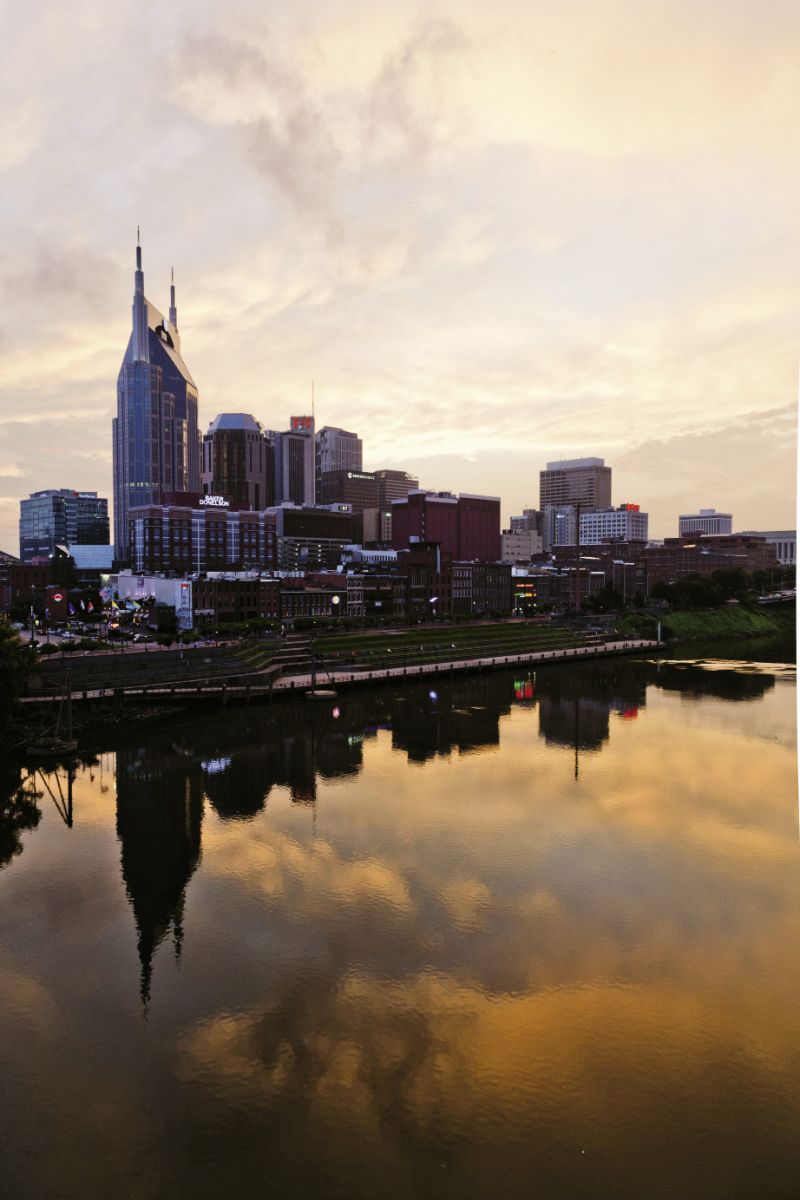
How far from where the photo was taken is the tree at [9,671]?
59.6 meters

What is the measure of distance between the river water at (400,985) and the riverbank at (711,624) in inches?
4247

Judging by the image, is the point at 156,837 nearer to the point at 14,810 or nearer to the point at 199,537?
the point at 14,810

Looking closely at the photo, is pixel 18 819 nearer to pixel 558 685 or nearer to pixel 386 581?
pixel 558 685

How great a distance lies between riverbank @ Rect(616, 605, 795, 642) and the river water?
354 ft

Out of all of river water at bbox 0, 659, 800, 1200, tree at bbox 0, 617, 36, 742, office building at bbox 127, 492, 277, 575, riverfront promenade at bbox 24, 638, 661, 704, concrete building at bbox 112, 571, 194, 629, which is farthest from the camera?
office building at bbox 127, 492, 277, 575

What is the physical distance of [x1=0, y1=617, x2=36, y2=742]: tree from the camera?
59625mm

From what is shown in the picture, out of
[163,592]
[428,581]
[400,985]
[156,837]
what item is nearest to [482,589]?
[428,581]

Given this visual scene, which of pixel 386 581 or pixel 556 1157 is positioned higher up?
pixel 386 581

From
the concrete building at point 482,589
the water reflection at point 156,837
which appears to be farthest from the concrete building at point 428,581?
the water reflection at point 156,837

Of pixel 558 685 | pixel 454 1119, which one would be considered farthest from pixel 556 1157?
pixel 558 685

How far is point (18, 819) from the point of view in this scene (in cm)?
4578

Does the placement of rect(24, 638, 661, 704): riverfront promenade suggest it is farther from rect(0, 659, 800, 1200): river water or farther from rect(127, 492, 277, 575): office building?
rect(127, 492, 277, 575): office building

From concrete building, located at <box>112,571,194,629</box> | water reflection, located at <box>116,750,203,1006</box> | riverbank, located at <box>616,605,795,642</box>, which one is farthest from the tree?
riverbank, located at <box>616,605,795,642</box>

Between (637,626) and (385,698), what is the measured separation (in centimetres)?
9015
